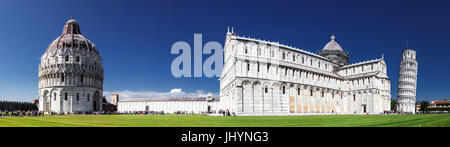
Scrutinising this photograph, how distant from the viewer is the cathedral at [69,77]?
2685 inches

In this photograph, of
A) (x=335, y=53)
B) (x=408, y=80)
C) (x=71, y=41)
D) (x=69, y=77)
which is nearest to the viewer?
(x=69, y=77)

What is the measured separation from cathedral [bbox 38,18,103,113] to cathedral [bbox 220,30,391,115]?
3516 cm

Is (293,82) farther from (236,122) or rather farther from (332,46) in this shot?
(332,46)

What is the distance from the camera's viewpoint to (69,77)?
225 ft

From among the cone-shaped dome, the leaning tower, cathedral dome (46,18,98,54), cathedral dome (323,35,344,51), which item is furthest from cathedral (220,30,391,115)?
the cone-shaped dome

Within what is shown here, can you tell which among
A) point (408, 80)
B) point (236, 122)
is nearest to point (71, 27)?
point (236, 122)

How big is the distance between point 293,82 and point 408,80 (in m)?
63.6

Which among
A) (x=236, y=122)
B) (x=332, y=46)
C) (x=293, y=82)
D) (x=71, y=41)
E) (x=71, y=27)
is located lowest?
(x=236, y=122)

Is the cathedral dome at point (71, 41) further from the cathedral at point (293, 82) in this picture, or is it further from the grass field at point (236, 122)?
the grass field at point (236, 122)

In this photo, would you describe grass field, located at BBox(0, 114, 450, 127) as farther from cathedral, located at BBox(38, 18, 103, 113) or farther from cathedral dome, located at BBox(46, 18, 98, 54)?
cathedral dome, located at BBox(46, 18, 98, 54)
